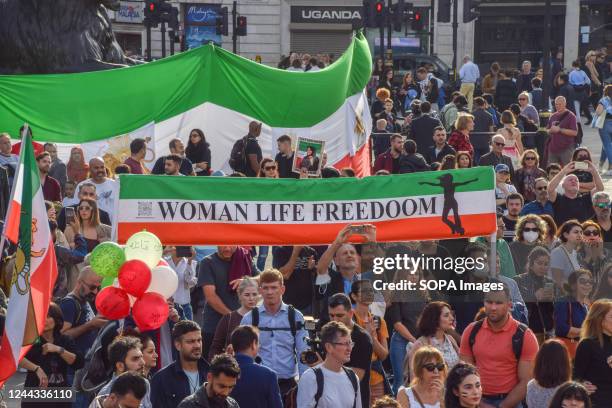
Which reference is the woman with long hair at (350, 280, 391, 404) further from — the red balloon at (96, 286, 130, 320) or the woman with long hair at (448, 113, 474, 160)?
the woman with long hair at (448, 113, 474, 160)

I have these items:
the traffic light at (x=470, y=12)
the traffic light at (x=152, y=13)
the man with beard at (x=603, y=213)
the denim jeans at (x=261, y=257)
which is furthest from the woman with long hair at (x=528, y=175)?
the traffic light at (x=152, y=13)

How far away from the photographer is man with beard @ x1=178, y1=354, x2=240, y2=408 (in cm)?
880

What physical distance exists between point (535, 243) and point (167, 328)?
3364mm

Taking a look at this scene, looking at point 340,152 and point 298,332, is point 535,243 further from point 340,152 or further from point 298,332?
point 340,152

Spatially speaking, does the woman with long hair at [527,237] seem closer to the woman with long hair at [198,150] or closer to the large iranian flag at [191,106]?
the woman with long hair at [198,150]

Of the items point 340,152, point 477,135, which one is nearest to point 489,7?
point 477,135

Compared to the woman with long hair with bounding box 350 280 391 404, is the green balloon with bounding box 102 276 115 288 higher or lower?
higher

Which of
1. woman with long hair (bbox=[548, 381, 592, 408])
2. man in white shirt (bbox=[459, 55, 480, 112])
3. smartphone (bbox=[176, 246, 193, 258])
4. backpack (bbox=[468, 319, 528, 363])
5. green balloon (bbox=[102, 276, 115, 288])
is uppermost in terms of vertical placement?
man in white shirt (bbox=[459, 55, 480, 112])

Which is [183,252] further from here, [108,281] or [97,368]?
[97,368]

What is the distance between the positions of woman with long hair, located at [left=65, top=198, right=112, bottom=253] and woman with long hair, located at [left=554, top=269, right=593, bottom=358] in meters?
4.07

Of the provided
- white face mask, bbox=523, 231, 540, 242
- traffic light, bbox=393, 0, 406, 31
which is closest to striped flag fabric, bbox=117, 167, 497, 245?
white face mask, bbox=523, 231, 540, 242

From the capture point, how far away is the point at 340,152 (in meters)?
18.8

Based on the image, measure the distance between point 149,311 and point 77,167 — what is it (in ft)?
21.7

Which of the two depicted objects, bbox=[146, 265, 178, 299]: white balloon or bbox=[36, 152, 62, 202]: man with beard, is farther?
bbox=[36, 152, 62, 202]: man with beard
